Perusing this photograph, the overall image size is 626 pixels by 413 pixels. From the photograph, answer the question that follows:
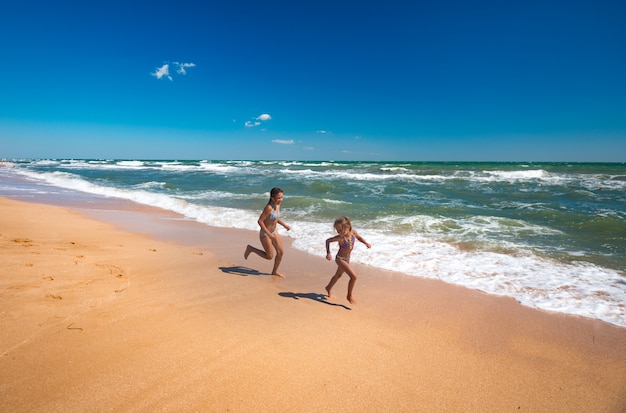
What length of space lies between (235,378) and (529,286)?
485cm

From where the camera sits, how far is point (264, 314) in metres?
3.90

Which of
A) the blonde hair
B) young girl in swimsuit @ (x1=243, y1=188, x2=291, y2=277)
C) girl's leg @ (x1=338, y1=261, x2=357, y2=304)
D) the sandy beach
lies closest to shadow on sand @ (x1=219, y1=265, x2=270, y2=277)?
the sandy beach

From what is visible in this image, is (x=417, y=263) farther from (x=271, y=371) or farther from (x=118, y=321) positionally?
(x=118, y=321)

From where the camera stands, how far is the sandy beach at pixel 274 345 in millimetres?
2484

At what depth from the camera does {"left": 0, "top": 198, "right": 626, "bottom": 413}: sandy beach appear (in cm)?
248

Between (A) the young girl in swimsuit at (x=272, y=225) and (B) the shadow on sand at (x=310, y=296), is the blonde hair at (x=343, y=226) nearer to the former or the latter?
(B) the shadow on sand at (x=310, y=296)

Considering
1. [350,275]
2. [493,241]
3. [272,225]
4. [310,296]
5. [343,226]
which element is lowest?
[310,296]

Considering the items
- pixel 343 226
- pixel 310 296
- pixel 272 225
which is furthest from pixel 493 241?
pixel 272 225

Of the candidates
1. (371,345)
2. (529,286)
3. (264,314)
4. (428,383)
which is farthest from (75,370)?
(529,286)

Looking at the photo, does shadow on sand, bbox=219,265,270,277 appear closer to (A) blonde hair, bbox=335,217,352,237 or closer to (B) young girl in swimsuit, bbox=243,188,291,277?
(B) young girl in swimsuit, bbox=243,188,291,277

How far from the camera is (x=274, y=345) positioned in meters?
3.20

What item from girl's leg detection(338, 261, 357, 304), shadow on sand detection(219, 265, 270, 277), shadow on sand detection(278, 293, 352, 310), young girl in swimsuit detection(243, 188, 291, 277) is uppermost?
young girl in swimsuit detection(243, 188, 291, 277)

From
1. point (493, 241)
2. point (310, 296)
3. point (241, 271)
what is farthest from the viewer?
point (493, 241)

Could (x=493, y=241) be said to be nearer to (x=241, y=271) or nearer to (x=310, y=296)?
(x=310, y=296)
